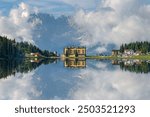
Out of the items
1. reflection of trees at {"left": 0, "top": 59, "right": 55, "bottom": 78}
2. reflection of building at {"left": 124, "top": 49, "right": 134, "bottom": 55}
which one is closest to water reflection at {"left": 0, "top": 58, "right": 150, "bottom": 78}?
reflection of trees at {"left": 0, "top": 59, "right": 55, "bottom": 78}

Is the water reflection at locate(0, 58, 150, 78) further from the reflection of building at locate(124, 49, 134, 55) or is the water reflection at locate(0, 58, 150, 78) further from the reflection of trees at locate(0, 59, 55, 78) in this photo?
the reflection of building at locate(124, 49, 134, 55)

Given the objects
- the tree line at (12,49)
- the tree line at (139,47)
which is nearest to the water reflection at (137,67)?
the tree line at (12,49)

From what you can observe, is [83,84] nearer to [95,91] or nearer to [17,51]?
[95,91]

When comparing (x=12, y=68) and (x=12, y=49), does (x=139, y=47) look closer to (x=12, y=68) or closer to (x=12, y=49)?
(x=12, y=49)

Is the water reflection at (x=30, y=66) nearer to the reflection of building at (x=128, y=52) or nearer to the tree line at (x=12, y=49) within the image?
the tree line at (x=12, y=49)

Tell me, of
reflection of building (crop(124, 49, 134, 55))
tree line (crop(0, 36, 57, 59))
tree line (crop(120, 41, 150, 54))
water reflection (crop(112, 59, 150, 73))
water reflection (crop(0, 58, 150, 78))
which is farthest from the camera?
reflection of building (crop(124, 49, 134, 55))

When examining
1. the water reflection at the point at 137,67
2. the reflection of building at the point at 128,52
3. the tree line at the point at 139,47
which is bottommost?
the water reflection at the point at 137,67

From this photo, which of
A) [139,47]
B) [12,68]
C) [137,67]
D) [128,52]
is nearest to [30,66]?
[12,68]

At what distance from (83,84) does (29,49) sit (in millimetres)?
67447

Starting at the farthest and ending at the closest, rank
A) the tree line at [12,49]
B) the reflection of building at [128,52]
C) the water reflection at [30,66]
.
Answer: the reflection of building at [128,52] → the tree line at [12,49] → the water reflection at [30,66]

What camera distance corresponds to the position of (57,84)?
34781mm

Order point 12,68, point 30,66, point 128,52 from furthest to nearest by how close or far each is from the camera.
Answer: point 128,52 < point 30,66 < point 12,68

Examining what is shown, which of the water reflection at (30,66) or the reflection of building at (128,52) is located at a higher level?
the reflection of building at (128,52)

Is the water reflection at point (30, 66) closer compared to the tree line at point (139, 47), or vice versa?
the water reflection at point (30, 66)
